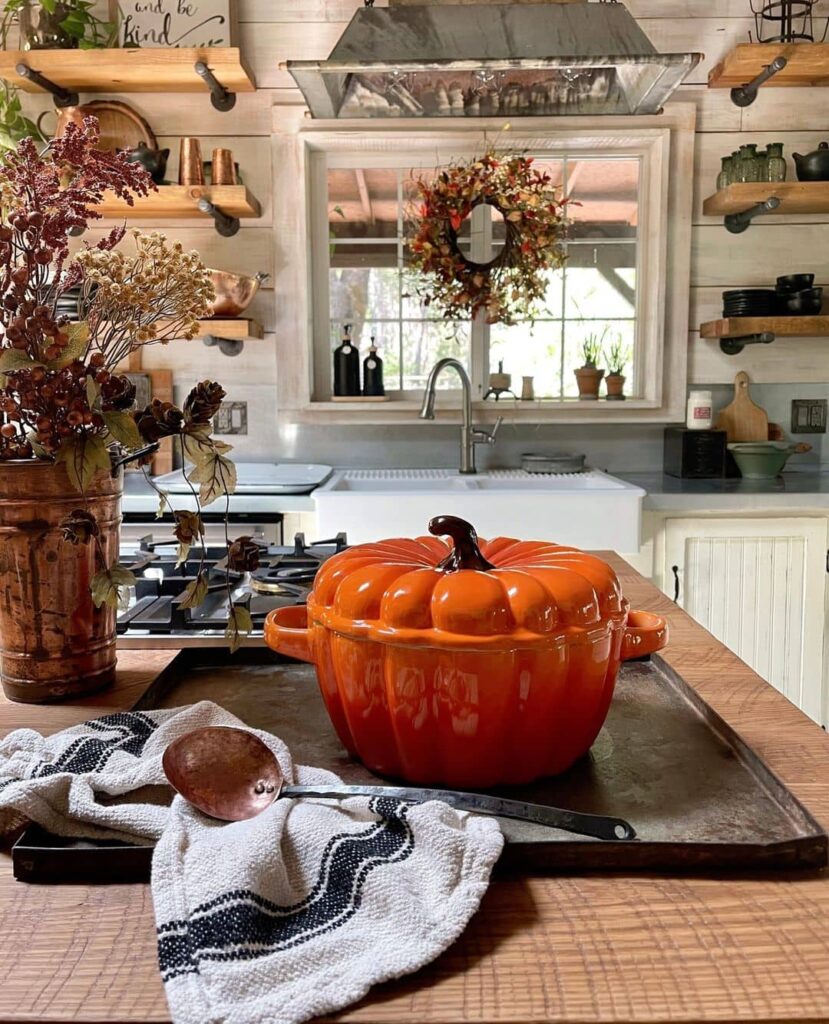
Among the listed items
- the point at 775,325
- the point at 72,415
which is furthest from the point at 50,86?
the point at 72,415

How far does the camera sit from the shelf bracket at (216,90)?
287 centimetres

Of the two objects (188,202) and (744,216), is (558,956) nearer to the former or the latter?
(188,202)

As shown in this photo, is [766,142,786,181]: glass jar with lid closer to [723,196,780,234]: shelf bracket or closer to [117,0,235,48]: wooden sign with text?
[723,196,780,234]: shelf bracket

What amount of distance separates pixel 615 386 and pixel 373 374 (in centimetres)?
85

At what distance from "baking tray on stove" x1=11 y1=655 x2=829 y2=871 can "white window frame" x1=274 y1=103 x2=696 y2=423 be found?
2232mm

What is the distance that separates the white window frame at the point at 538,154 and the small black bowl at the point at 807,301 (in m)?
0.36

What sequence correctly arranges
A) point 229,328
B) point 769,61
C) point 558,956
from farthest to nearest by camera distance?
point 229,328
point 769,61
point 558,956

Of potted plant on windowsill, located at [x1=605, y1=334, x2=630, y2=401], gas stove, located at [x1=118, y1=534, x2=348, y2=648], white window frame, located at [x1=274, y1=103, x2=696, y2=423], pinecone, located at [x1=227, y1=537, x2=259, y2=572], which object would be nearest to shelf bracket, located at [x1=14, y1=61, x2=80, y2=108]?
white window frame, located at [x1=274, y1=103, x2=696, y2=423]

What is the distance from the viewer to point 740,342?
319 centimetres

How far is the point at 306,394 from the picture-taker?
3.24 m

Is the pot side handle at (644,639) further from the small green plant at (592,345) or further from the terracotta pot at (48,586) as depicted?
the small green plant at (592,345)

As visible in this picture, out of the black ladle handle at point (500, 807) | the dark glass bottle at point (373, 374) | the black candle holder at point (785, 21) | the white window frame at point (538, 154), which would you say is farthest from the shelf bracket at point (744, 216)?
the black ladle handle at point (500, 807)

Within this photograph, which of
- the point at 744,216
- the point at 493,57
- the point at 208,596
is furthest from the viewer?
the point at 744,216

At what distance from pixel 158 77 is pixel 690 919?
3.05 meters
